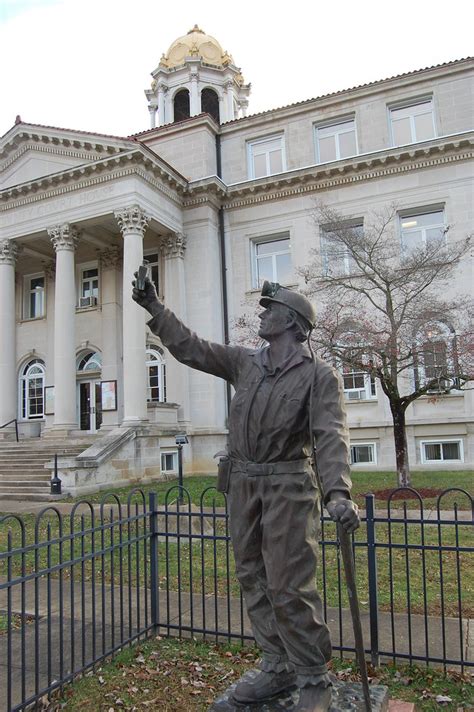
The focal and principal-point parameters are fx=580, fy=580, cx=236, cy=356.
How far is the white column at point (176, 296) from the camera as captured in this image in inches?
875

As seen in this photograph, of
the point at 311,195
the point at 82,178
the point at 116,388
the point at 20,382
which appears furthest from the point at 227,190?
the point at 20,382

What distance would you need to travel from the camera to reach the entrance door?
24984mm

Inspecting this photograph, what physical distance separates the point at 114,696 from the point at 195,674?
2.08 feet

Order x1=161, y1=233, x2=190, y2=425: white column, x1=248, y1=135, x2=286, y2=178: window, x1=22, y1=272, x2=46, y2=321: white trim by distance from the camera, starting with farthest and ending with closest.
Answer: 1. x1=22, y1=272, x2=46, y2=321: white trim
2. x1=248, y1=135, x2=286, y2=178: window
3. x1=161, y1=233, x2=190, y2=425: white column

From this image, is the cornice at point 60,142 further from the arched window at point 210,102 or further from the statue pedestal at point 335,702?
the statue pedestal at point 335,702

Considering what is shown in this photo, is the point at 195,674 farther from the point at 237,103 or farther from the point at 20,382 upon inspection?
A: the point at 237,103

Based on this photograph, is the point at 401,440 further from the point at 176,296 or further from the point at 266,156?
the point at 266,156

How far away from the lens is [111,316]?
24.7 metres

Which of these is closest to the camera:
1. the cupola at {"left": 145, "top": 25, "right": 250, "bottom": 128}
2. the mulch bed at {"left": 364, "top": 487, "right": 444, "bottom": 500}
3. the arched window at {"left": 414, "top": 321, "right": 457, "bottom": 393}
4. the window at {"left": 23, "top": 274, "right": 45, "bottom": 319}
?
the mulch bed at {"left": 364, "top": 487, "right": 444, "bottom": 500}

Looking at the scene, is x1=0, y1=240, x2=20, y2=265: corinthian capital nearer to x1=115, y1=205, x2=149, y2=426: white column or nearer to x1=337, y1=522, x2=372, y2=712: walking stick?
x1=115, y1=205, x2=149, y2=426: white column

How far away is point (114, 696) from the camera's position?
415 centimetres

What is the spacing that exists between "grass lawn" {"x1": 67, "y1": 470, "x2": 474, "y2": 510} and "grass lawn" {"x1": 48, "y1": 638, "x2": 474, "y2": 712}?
6722mm

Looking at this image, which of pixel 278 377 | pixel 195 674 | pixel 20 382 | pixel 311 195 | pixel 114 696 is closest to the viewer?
pixel 278 377

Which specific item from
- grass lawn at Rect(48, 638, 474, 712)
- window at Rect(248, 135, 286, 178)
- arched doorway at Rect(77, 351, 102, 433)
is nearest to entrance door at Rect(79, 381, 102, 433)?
arched doorway at Rect(77, 351, 102, 433)
